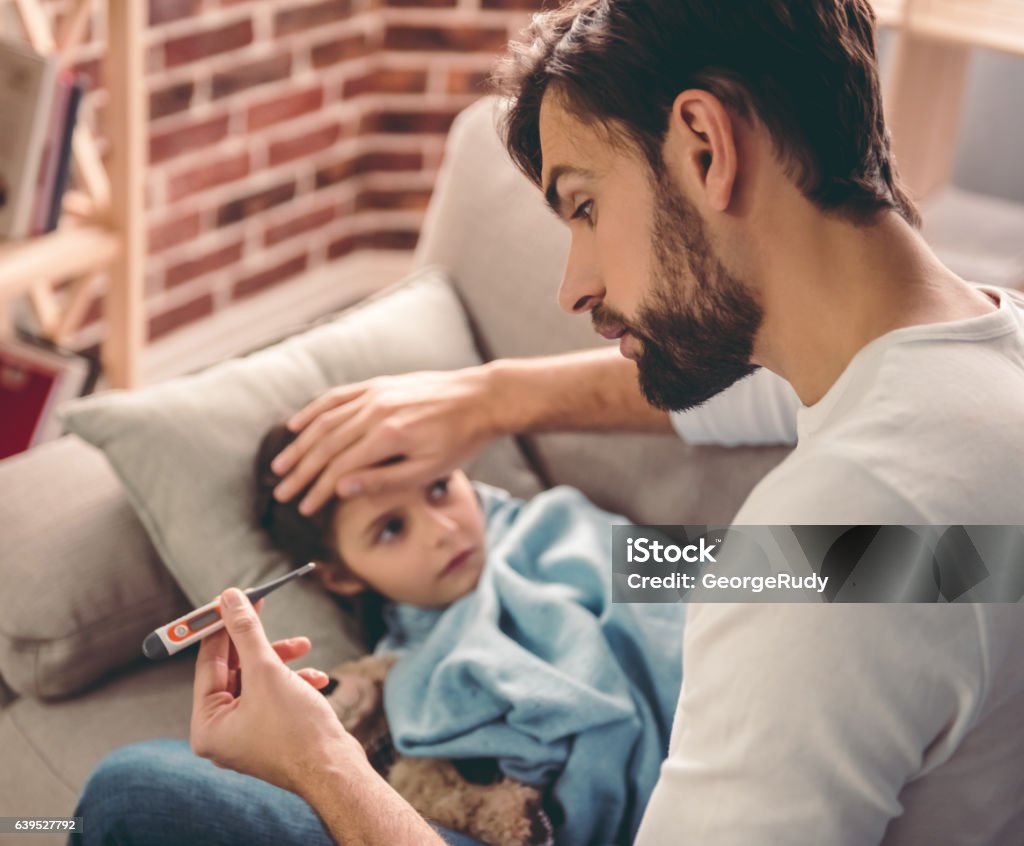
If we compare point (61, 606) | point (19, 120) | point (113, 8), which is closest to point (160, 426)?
point (61, 606)

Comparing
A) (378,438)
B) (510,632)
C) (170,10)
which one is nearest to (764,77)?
Result: (378,438)

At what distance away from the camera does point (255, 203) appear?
2734mm

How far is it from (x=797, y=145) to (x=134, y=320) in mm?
1467

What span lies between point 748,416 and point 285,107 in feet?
5.76

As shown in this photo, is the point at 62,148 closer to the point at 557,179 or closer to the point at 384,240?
the point at 557,179

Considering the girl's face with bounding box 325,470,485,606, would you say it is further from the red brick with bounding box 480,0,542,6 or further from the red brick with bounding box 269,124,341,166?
the red brick with bounding box 480,0,542,6

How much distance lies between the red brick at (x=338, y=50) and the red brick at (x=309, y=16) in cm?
5

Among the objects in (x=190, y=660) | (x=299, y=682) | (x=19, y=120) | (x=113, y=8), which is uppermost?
(x=113, y=8)

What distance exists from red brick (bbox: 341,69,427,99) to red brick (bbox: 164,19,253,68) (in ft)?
1.24

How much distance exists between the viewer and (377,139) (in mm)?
2963

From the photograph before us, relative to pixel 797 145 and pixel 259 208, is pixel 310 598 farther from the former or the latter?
pixel 259 208

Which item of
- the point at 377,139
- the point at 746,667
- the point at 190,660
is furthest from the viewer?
the point at 377,139

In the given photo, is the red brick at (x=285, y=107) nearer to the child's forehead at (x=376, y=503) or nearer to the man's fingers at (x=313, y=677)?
the child's forehead at (x=376, y=503)

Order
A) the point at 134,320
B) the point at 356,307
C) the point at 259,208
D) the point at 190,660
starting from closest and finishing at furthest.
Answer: the point at 190,660
the point at 356,307
the point at 134,320
the point at 259,208
